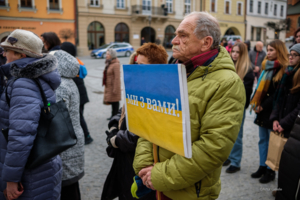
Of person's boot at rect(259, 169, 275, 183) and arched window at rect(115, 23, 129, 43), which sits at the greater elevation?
arched window at rect(115, 23, 129, 43)

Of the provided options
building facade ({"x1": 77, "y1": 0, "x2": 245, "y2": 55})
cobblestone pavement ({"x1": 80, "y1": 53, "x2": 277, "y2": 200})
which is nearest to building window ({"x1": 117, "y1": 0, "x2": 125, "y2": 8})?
building facade ({"x1": 77, "y1": 0, "x2": 245, "y2": 55})

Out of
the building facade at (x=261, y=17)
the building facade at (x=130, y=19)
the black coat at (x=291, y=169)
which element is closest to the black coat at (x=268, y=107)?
the black coat at (x=291, y=169)

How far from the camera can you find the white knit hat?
2018 millimetres

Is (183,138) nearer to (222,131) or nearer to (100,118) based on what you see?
(222,131)

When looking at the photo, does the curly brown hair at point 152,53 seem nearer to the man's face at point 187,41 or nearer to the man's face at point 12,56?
the man's face at point 187,41

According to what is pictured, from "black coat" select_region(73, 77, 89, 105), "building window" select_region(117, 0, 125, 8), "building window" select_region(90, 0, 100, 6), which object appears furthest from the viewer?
"building window" select_region(117, 0, 125, 8)

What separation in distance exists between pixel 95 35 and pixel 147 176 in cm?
3018

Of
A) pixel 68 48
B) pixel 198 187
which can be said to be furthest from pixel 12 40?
pixel 68 48

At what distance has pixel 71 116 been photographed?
9.18 ft

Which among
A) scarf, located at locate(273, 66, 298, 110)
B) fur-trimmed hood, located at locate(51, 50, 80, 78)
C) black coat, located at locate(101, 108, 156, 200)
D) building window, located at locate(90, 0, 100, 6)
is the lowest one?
black coat, located at locate(101, 108, 156, 200)

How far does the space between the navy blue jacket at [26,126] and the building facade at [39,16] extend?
2516 cm

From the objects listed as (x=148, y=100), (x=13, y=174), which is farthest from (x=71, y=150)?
(x=148, y=100)

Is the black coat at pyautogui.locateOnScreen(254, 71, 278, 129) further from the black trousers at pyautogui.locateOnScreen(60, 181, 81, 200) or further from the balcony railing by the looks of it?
the balcony railing

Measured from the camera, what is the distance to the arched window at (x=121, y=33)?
103 ft
